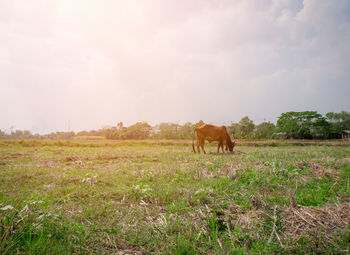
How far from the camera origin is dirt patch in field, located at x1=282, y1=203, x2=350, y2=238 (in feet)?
7.99

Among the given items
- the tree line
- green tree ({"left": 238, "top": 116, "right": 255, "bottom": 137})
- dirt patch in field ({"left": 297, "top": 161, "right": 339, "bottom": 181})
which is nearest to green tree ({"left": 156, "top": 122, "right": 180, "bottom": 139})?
the tree line

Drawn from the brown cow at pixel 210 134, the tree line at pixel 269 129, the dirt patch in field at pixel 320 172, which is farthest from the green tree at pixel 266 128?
the dirt patch in field at pixel 320 172

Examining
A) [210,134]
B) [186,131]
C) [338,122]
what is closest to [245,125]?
[186,131]

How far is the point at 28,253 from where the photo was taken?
213 centimetres

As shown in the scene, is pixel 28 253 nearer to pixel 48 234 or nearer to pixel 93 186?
pixel 48 234

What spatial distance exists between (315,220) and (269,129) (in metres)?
49.8

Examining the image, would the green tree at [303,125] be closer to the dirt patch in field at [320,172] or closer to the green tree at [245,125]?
the green tree at [245,125]

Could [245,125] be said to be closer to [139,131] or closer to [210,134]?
[139,131]

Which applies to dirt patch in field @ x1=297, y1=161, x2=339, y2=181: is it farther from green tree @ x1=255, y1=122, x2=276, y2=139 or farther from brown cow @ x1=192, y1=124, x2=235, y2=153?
green tree @ x1=255, y1=122, x2=276, y2=139

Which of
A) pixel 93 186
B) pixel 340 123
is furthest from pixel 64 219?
pixel 340 123

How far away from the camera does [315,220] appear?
2.63 m

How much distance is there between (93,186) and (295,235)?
15.9ft

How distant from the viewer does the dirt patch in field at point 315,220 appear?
95.9 inches

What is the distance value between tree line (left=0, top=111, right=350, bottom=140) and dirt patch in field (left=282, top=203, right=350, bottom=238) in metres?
36.4
